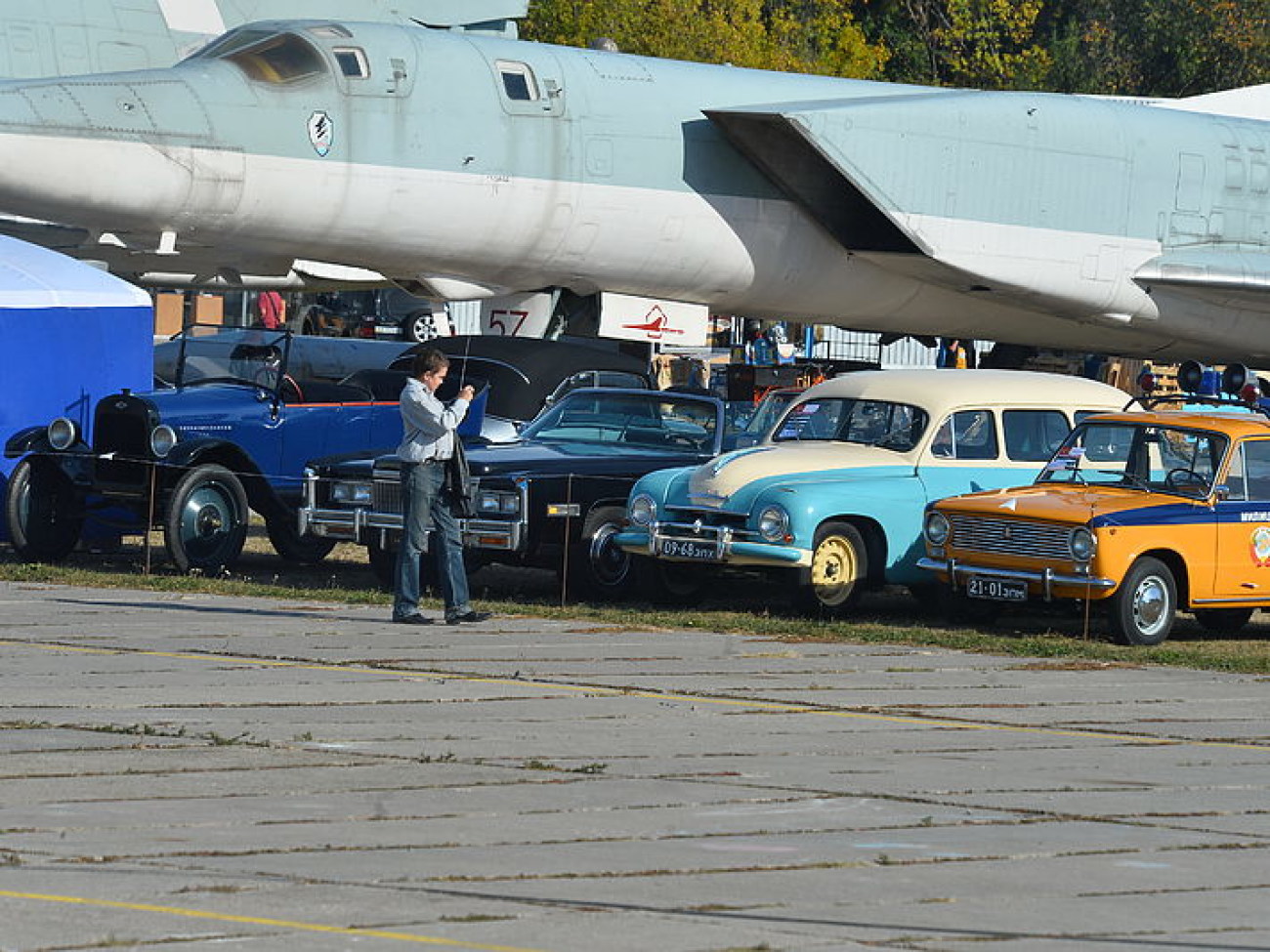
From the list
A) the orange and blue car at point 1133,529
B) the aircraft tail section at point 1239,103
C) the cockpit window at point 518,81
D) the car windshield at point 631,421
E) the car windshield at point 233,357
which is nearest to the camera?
the orange and blue car at point 1133,529

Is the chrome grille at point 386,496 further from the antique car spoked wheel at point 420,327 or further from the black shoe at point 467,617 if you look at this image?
the antique car spoked wheel at point 420,327

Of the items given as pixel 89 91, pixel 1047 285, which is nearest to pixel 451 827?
pixel 89 91

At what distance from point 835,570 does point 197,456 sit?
17.6 feet

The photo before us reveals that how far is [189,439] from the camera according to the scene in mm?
17578

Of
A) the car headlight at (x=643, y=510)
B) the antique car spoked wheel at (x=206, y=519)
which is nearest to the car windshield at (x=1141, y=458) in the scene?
the car headlight at (x=643, y=510)

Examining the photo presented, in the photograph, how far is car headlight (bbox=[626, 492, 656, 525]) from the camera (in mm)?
15695

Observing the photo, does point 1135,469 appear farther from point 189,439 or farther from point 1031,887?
point 1031,887

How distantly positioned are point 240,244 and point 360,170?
50.3 inches

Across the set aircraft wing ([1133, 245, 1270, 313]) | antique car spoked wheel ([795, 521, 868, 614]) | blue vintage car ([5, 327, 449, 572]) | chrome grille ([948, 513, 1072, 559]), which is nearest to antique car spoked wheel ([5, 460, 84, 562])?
blue vintage car ([5, 327, 449, 572])

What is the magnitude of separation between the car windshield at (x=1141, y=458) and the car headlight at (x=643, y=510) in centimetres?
270

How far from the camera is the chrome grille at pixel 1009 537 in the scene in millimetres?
14273

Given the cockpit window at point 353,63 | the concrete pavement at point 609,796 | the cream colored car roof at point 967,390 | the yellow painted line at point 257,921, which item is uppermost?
the cockpit window at point 353,63

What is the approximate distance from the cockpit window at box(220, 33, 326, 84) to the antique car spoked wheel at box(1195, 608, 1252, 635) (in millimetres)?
9344

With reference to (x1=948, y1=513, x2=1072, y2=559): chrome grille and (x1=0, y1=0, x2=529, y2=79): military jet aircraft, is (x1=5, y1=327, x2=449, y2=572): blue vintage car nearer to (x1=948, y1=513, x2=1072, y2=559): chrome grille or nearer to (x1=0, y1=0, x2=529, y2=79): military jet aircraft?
(x1=948, y1=513, x2=1072, y2=559): chrome grille
